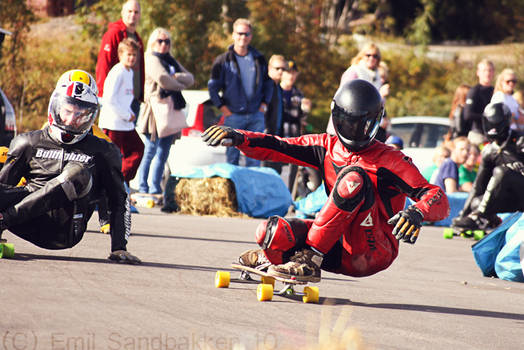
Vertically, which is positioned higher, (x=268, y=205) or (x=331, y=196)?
(x=331, y=196)

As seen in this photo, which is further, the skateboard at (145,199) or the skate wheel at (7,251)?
the skateboard at (145,199)

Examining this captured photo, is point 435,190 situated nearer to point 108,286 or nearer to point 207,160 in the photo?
point 108,286

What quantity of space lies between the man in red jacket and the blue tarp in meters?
1.70

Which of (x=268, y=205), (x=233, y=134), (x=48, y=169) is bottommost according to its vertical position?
(x=268, y=205)

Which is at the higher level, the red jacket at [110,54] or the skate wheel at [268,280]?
the red jacket at [110,54]

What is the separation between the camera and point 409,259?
9.48m

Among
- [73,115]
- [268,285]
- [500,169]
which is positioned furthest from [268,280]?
[500,169]

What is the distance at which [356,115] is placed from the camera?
5930 millimetres

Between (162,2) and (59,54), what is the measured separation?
4.37 metres

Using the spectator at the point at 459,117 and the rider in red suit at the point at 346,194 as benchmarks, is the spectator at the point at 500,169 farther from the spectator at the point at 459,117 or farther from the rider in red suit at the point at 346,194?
the rider in red suit at the point at 346,194

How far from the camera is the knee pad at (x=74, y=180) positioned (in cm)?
641

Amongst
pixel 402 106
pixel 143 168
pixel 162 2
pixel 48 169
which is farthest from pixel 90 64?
pixel 48 169

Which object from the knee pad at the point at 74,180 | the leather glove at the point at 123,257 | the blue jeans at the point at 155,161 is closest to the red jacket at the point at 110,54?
the blue jeans at the point at 155,161

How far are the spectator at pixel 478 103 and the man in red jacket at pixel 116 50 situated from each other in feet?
17.7
